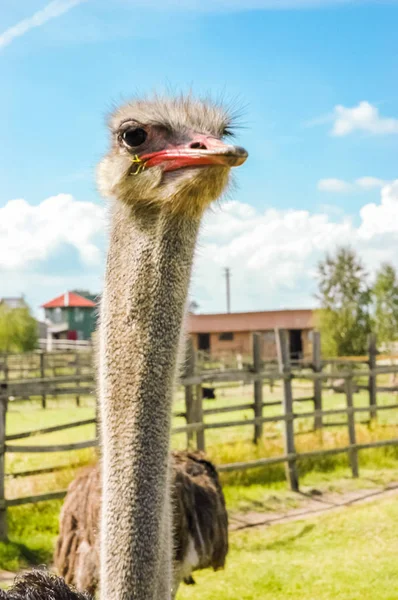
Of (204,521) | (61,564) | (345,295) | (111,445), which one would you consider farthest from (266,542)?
(345,295)

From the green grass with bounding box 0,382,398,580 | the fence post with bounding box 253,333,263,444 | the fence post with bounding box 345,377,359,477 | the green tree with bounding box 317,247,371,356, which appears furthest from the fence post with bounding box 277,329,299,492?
the green tree with bounding box 317,247,371,356

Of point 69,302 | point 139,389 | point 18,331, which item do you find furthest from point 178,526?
point 69,302

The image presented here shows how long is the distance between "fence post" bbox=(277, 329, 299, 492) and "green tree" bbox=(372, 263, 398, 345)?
2054 centimetres

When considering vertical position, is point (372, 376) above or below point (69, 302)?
below

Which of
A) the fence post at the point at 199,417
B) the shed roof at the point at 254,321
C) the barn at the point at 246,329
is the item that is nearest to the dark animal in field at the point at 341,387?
the fence post at the point at 199,417

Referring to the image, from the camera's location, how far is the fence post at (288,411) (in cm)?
766

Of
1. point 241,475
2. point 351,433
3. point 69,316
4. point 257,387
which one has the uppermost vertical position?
point 69,316

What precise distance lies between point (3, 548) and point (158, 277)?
394cm

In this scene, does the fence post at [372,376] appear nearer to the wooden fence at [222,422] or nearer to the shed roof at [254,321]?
the wooden fence at [222,422]

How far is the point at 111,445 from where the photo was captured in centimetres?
198

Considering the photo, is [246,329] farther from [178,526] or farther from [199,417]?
[178,526]

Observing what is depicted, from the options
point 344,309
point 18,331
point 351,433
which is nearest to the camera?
point 351,433

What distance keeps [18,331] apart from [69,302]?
16.5m

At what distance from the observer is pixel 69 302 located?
5500 cm
